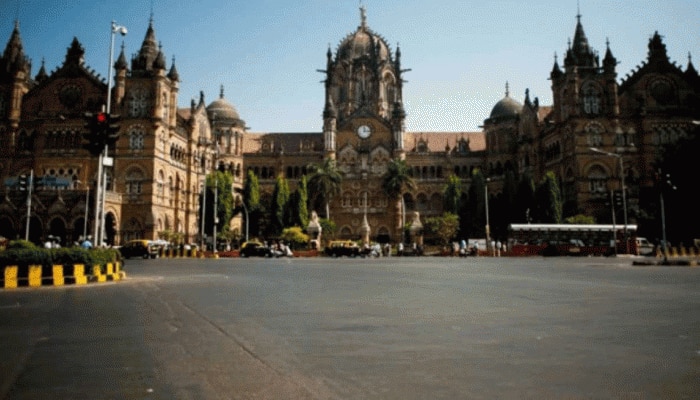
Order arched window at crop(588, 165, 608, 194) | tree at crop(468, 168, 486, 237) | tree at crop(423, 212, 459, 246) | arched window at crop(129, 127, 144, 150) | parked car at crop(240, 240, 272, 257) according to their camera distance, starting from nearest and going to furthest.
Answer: parked car at crop(240, 240, 272, 257), arched window at crop(129, 127, 144, 150), arched window at crop(588, 165, 608, 194), tree at crop(423, 212, 459, 246), tree at crop(468, 168, 486, 237)

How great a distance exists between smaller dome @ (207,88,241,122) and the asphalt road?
218 feet

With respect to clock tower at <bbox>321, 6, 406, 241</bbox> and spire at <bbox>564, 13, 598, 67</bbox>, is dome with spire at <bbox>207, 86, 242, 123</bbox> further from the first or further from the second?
spire at <bbox>564, 13, 598, 67</bbox>

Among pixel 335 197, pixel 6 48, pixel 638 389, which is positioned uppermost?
pixel 6 48

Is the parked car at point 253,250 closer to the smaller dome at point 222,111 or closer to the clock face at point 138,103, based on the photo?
the clock face at point 138,103

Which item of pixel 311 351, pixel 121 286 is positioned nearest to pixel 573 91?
pixel 121 286

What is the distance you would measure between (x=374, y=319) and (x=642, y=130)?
199 ft

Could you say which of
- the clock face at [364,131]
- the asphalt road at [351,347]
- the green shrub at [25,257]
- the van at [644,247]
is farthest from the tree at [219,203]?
the asphalt road at [351,347]

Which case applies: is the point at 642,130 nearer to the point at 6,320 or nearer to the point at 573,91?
the point at 573,91

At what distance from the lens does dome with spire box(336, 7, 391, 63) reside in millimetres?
82625

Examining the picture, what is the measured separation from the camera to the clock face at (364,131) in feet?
243

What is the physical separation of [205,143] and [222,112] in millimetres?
9439

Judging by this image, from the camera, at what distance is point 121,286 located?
1541cm

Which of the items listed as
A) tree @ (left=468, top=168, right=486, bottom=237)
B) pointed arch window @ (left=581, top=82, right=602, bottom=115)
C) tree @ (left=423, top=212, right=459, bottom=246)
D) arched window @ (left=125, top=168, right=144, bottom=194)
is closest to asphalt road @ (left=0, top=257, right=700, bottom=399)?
arched window @ (left=125, top=168, right=144, bottom=194)

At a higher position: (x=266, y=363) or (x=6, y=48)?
(x=6, y=48)
